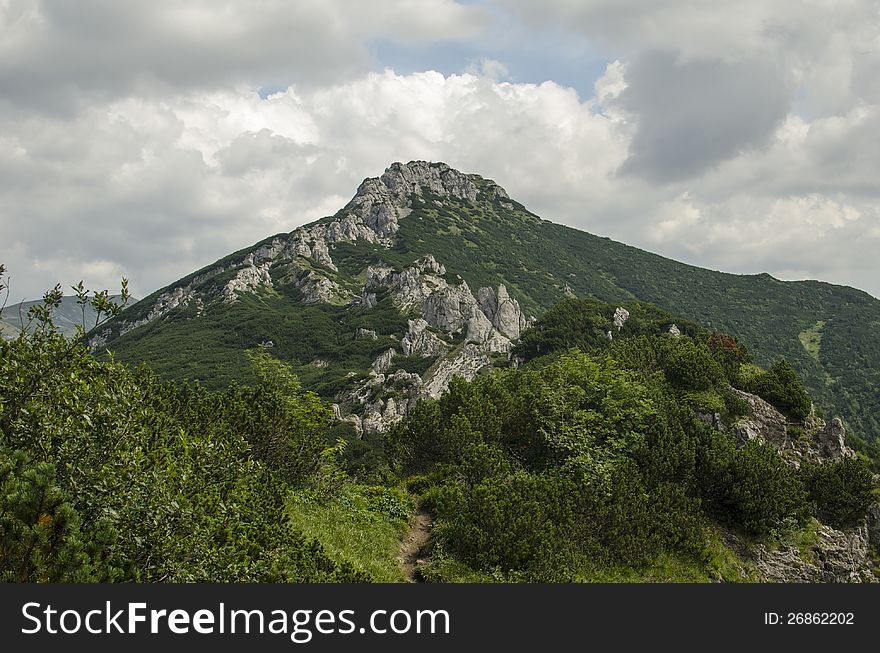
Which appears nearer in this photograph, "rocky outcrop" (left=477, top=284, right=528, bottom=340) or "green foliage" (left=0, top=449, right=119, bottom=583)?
"green foliage" (left=0, top=449, right=119, bottom=583)

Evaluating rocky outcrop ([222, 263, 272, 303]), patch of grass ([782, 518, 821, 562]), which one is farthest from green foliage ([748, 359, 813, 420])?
rocky outcrop ([222, 263, 272, 303])

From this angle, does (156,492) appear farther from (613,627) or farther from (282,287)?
(282,287)

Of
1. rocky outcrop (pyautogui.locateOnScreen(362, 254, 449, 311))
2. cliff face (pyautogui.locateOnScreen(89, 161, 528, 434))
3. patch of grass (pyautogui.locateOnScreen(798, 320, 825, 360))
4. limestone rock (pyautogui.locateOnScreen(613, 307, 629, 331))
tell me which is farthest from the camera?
rocky outcrop (pyautogui.locateOnScreen(362, 254, 449, 311))

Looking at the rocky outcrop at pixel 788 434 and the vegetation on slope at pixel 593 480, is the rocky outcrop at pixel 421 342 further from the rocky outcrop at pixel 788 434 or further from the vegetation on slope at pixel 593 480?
the vegetation on slope at pixel 593 480

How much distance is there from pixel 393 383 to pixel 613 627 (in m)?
90.2

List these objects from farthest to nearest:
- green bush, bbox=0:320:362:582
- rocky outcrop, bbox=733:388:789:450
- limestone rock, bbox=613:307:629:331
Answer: limestone rock, bbox=613:307:629:331, rocky outcrop, bbox=733:388:789:450, green bush, bbox=0:320:362:582

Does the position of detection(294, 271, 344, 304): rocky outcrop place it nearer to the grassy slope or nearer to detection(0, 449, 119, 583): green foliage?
the grassy slope

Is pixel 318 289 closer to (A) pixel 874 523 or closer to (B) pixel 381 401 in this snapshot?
(B) pixel 381 401

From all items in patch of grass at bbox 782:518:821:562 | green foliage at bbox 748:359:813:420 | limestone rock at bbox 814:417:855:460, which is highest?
green foliage at bbox 748:359:813:420

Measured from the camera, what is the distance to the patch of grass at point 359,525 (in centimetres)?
1385

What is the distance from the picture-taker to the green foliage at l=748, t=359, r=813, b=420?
31062 millimetres

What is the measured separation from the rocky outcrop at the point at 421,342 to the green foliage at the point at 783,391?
94.5 metres

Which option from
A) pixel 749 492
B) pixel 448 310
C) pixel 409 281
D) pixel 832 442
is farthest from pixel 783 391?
pixel 409 281

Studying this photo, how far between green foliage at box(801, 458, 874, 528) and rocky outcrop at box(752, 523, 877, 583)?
2.09ft
